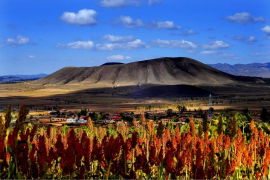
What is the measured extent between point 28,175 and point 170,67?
163 meters

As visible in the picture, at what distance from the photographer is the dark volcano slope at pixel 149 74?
149m

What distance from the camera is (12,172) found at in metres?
4.33

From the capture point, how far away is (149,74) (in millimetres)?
155750

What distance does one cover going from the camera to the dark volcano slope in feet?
490

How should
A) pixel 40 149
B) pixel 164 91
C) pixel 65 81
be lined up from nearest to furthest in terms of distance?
1. pixel 40 149
2. pixel 164 91
3. pixel 65 81

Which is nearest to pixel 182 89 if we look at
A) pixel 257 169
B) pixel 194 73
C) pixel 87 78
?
pixel 194 73

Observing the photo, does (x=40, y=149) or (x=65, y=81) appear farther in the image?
(x=65, y=81)

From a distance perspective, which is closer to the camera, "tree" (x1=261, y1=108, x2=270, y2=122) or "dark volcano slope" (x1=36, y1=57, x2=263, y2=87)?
"tree" (x1=261, y1=108, x2=270, y2=122)

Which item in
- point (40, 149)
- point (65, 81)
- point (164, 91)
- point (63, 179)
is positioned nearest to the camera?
point (40, 149)

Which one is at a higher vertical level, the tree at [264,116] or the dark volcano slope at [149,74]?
the dark volcano slope at [149,74]

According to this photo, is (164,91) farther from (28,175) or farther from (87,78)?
(28,175)

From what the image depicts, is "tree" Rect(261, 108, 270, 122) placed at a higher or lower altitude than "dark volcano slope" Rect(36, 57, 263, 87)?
lower

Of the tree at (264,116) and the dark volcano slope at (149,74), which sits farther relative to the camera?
the dark volcano slope at (149,74)

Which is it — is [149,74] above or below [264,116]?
above
